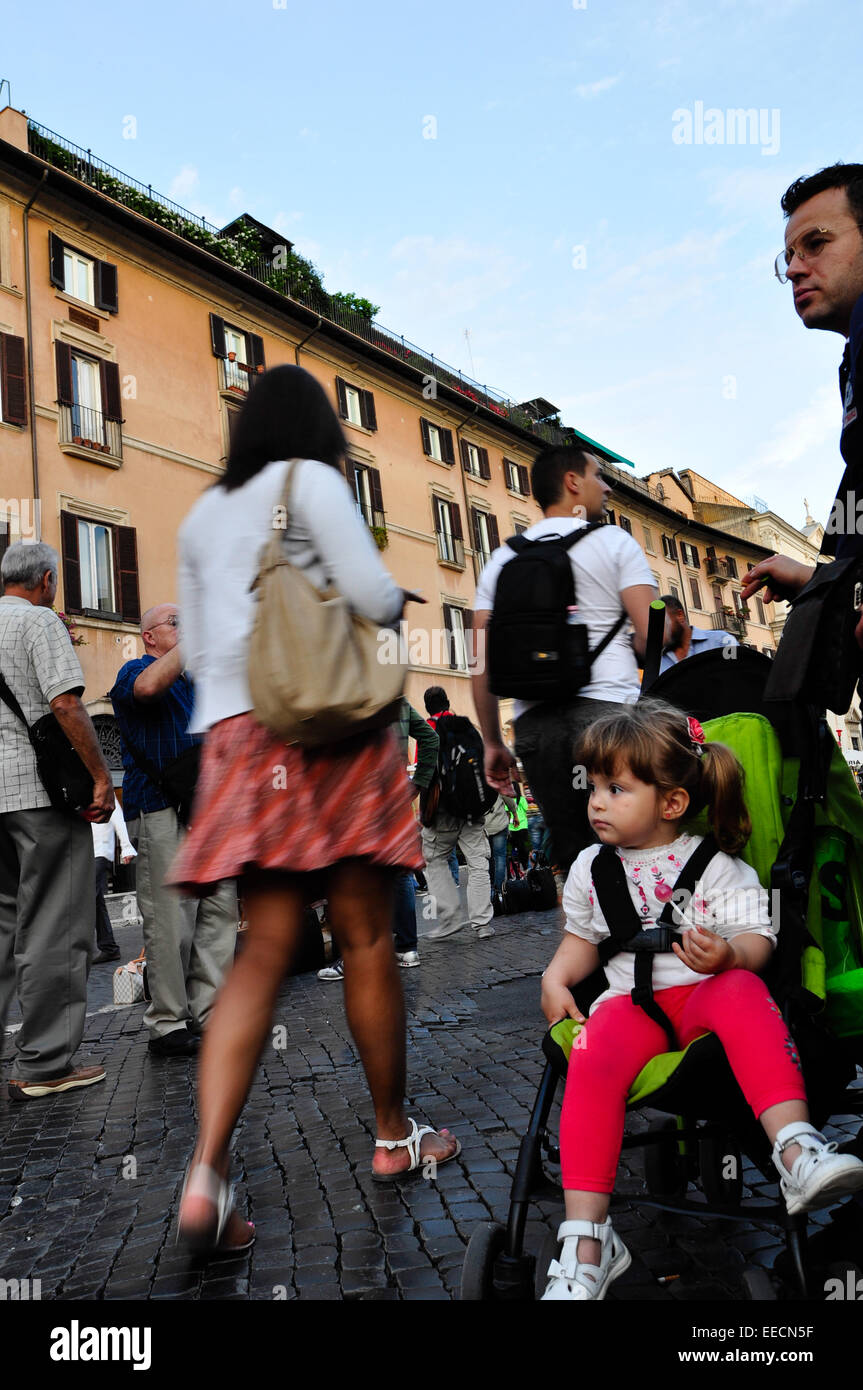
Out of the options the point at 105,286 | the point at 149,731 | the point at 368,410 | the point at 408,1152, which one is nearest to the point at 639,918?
the point at 408,1152

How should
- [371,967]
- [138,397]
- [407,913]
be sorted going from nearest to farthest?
[371,967] < [407,913] < [138,397]

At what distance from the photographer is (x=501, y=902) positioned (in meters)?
9.90

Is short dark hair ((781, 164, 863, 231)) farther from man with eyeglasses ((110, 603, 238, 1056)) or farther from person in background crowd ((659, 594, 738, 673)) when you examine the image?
man with eyeglasses ((110, 603, 238, 1056))

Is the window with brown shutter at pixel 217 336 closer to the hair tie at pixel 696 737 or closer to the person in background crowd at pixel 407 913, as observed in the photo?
the person in background crowd at pixel 407 913

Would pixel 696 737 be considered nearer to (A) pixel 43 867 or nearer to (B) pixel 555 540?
(B) pixel 555 540

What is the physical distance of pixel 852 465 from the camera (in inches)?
83.7

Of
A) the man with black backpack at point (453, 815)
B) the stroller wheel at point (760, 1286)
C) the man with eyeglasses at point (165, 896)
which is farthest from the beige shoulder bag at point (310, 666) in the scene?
the man with black backpack at point (453, 815)

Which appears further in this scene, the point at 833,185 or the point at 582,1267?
the point at 833,185

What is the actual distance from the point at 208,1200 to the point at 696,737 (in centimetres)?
138

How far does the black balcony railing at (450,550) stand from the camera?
28.5 m

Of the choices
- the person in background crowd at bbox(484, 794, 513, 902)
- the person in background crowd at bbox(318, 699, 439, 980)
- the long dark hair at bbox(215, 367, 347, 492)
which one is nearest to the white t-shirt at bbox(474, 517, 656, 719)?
the long dark hair at bbox(215, 367, 347, 492)

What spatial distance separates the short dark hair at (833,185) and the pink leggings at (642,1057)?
1.84 metres
